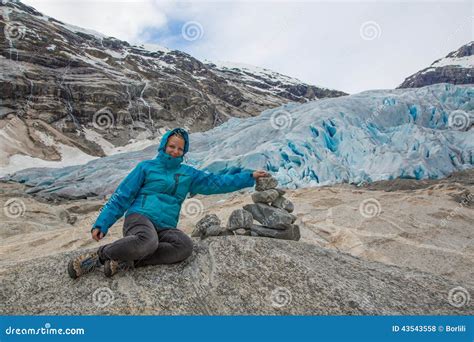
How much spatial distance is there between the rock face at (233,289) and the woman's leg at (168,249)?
0.26 feet

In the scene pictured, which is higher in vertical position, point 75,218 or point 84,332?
point 84,332

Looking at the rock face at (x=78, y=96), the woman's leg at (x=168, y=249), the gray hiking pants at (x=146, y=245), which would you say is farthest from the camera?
the rock face at (x=78, y=96)

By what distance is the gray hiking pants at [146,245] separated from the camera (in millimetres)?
3533

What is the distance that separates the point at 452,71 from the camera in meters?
102

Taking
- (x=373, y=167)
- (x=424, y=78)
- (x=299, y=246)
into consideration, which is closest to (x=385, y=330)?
(x=299, y=246)

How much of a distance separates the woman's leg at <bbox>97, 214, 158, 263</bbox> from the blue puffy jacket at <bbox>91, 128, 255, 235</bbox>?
7.0 inches

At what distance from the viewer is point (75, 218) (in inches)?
572

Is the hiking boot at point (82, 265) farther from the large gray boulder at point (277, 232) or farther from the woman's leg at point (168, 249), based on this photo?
the large gray boulder at point (277, 232)

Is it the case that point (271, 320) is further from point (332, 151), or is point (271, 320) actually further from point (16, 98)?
point (16, 98)

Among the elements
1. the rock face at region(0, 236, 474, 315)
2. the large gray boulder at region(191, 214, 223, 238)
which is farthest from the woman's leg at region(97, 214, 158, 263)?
the large gray boulder at region(191, 214, 223, 238)

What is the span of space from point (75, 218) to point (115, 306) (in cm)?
1239

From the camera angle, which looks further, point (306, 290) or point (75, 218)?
point (75, 218)

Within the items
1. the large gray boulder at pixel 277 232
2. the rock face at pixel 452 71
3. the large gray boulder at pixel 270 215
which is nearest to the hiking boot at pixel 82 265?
the large gray boulder at pixel 277 232

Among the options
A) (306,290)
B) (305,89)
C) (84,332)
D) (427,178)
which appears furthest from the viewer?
(305,89)
